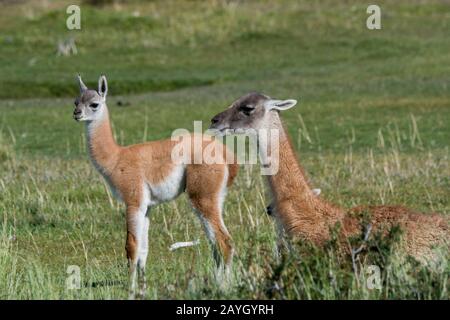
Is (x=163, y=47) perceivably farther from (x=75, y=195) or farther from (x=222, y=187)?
(x=222, y=187)

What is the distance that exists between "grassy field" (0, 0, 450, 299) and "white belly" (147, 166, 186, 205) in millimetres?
614

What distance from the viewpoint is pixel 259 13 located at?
138ft

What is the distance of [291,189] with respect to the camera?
827 centimetres

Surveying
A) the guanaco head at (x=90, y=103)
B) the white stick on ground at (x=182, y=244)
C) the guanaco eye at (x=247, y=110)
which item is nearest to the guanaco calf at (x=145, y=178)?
the guanaco head at (x=90, y=103)

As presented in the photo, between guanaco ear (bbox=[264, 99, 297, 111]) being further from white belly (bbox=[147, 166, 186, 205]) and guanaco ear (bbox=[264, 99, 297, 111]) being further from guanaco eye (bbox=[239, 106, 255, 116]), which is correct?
white belly (bbox=[147, 166, 186, 205])

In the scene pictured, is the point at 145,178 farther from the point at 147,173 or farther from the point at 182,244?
the point at 182,244

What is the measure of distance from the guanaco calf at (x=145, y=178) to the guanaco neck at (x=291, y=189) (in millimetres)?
1303

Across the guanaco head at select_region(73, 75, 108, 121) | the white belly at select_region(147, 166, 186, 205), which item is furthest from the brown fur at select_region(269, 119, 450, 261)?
the guanaco head at select_region(73, 75, 108, 121)

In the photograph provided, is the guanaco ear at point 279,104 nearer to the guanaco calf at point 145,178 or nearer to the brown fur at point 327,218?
the brown fur at point 327,218

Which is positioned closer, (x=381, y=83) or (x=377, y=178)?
(x=377, y=178)

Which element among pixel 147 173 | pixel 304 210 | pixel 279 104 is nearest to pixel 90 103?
pixel 147 173

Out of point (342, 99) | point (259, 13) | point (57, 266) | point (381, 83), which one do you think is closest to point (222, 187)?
point (57, 266)

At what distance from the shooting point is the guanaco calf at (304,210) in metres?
8.07

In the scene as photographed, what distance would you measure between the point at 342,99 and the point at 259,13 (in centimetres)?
1703
